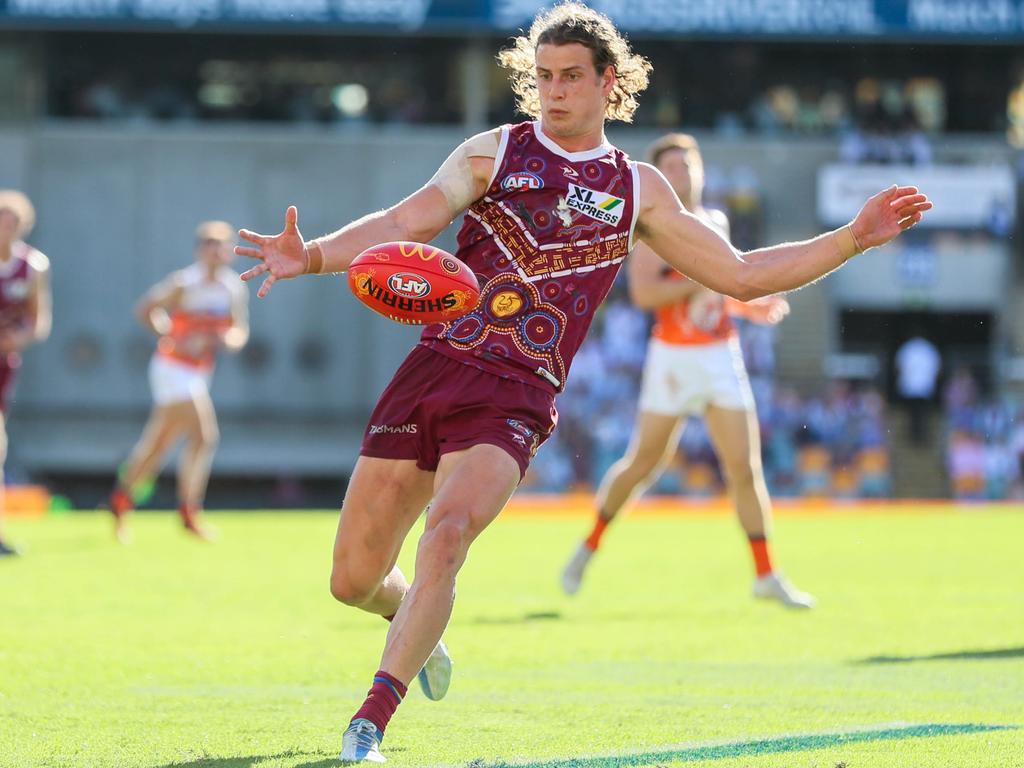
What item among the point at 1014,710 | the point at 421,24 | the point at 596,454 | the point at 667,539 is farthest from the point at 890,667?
the point at 421,24

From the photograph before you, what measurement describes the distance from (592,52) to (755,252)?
2.81 ft

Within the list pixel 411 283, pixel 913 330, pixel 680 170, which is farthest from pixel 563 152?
pixel 913 330

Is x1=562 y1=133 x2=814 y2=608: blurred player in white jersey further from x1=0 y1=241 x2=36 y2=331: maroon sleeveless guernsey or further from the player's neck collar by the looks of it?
x1=0 y1=241 x2=36 y2=331: maroon sleeveless guernsey

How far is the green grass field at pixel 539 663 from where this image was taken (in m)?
5.32

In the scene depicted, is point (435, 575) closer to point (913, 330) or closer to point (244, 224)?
point (244, 224)

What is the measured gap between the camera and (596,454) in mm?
24516

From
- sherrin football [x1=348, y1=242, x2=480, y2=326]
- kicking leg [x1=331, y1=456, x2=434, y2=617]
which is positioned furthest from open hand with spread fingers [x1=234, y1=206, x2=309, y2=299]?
kicking leg [x1=331, y1=456, x2=434, y2=617]

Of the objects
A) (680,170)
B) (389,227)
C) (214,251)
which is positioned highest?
(389,227)

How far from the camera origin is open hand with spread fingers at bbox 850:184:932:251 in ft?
18.2

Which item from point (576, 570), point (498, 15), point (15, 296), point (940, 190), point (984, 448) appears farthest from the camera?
point (940, 190)

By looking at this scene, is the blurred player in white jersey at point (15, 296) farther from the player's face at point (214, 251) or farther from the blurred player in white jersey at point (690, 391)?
the blurred player in white jersey at point (690, 391)

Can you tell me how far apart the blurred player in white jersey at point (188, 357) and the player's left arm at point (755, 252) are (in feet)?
30.7

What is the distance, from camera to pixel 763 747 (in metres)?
5.24

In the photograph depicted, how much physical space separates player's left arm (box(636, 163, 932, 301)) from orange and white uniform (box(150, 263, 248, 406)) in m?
9.64
